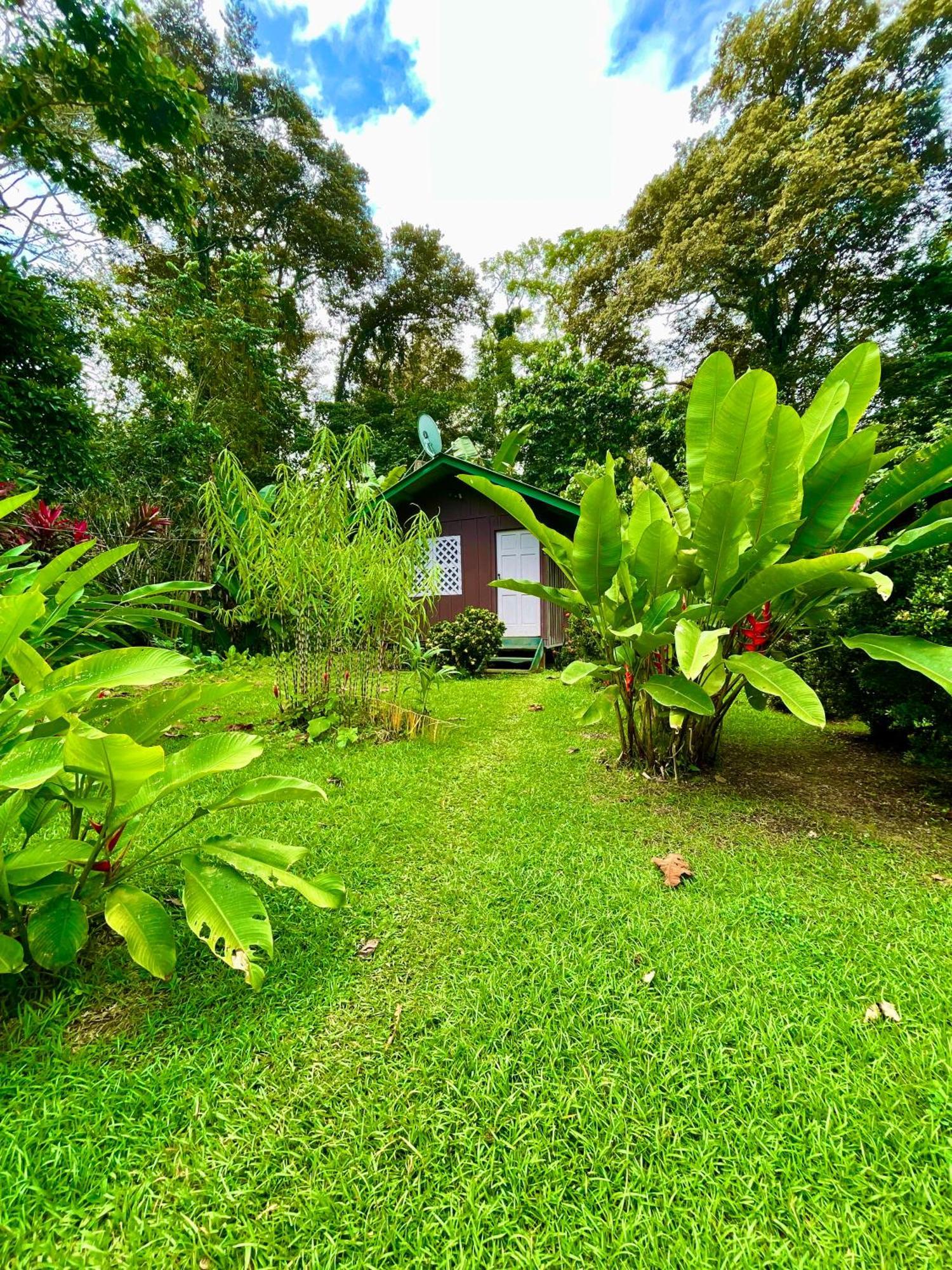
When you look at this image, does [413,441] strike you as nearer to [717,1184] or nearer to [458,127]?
[458,127]

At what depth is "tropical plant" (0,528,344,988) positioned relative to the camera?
1.17 m

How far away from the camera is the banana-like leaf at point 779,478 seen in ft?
7.28

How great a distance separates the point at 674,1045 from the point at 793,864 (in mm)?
1211

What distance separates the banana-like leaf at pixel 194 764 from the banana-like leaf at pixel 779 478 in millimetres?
2444

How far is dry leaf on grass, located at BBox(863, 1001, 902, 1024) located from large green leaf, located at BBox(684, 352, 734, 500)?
230 cm

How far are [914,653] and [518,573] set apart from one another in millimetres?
7369

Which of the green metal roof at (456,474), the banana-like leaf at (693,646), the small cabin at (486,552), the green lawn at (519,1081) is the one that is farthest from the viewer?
the small cabin at (486,552)

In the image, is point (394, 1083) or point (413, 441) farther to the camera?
point (413, 441)

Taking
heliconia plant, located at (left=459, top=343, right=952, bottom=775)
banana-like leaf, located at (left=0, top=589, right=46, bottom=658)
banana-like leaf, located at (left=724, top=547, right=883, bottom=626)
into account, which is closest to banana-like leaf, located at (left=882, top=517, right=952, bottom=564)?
heliconia plant, located at (left=459, top=343, right=952, bottom=775)

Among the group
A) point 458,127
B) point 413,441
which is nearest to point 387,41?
point 458,127

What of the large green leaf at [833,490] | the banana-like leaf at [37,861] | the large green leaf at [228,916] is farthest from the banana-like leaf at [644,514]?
the banana-like leaf at [37,861]

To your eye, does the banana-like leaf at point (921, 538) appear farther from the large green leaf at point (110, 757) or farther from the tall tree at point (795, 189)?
the tall tree at point (795, 189)

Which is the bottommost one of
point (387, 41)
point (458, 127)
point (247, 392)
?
point (247, 392)

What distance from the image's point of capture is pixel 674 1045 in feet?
4.17
